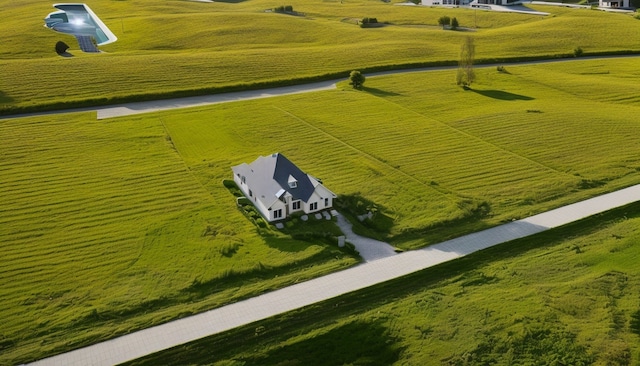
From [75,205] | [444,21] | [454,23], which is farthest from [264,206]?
[444,21]

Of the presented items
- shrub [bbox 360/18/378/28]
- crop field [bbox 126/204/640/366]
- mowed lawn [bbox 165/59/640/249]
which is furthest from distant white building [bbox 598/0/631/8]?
crop field [bbox 126/204/640/366]

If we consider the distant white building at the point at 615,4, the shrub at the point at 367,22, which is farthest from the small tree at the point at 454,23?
the distant white building at the point at 615,4

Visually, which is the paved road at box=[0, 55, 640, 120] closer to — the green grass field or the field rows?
the green grass field

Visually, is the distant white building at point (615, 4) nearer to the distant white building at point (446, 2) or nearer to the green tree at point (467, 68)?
the distant white building at point (446, 2)

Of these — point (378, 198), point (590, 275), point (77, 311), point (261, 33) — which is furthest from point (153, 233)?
point (261, 33)

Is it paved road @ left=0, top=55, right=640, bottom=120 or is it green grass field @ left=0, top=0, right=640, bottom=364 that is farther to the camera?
paved road @ left=0, top=55, right=640, bottom=120

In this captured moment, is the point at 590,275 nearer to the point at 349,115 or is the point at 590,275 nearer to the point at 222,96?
the point at 349,115
